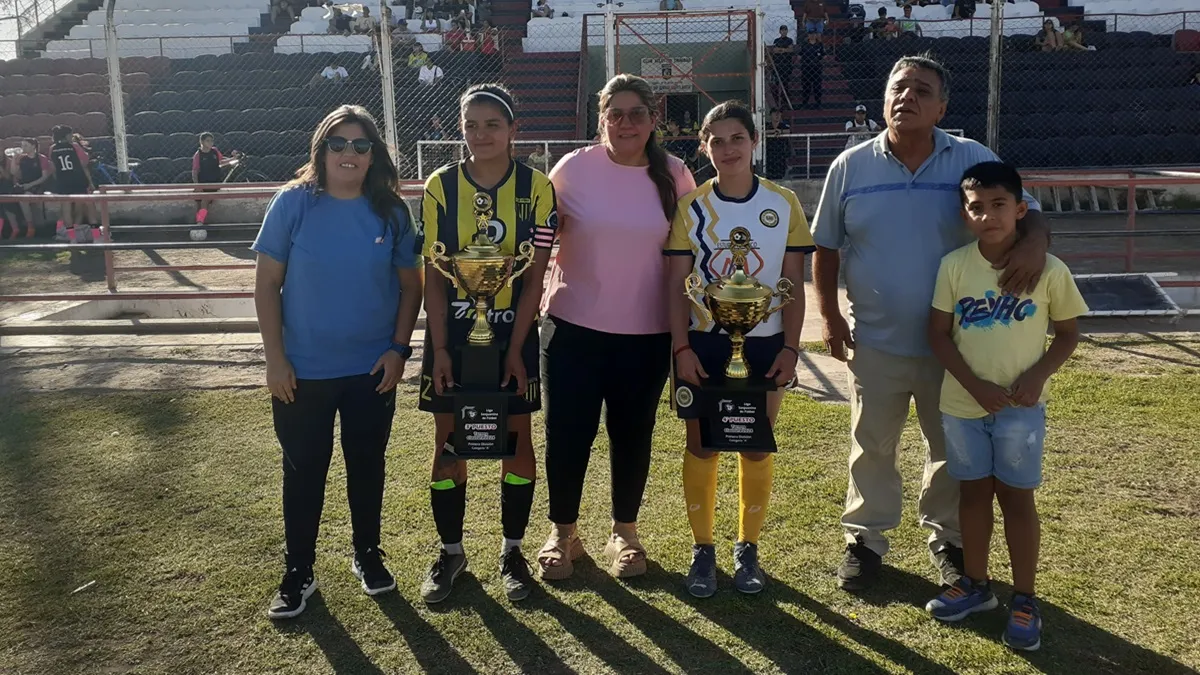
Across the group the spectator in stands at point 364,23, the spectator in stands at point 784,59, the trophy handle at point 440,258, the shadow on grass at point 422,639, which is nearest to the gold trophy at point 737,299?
the trophy handle at point 440,258

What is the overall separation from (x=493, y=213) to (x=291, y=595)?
1518mm

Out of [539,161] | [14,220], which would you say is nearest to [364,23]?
[14,220]

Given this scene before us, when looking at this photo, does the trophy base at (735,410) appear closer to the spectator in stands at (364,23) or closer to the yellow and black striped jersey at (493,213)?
the yellow and black striped jersey at (493,213)

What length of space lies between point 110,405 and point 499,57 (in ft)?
47.7

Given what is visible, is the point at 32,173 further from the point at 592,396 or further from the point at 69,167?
the point at 592,396

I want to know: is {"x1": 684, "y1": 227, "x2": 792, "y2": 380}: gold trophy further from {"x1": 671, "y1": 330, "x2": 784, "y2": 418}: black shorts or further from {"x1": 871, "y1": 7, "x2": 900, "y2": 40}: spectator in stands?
{"x1": 871, "y1": 7, "x2": 900, "y2": 40}: spectator in stands

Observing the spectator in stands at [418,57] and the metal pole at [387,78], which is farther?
the spectator in stands at [418,57]

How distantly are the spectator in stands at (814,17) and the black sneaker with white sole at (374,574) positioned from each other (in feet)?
56.1

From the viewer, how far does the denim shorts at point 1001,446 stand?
3105 mm

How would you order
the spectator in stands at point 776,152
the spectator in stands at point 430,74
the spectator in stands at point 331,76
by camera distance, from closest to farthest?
the spectator in stands at point 776,152 < the spectator in stands at point 430,74 < the spectator in stands at point 331,76

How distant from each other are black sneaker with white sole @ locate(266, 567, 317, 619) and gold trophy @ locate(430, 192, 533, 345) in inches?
41.2

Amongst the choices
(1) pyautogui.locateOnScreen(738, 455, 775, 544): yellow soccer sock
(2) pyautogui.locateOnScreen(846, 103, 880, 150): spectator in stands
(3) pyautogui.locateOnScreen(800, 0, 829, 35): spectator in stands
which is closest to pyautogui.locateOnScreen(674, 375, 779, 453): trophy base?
(1) pyautogui.locateOnScreen(738, 455, 775, 544): yellow soccer sock

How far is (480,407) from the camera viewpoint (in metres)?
3.36

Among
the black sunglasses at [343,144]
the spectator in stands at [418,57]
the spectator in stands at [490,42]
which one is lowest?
the black sunglasses at [343,144]
